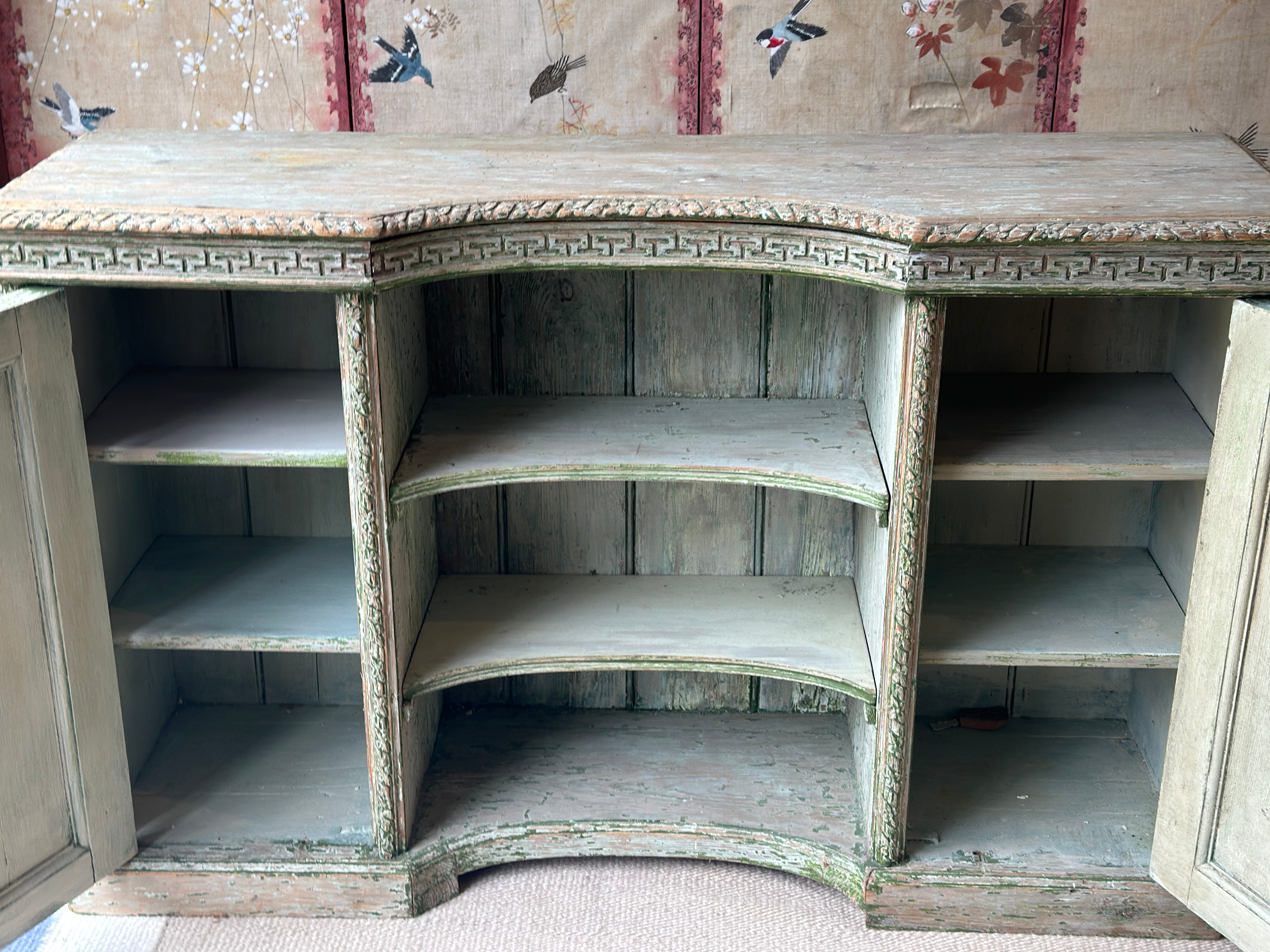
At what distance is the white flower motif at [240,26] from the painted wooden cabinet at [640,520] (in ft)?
0.61

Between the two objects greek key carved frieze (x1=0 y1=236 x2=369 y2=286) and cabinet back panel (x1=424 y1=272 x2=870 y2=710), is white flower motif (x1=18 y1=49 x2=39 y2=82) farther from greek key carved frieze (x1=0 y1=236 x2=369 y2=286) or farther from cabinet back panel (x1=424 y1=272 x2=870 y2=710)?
cabinet back panel (x1=424 y1=272 x2=870 y2=710)

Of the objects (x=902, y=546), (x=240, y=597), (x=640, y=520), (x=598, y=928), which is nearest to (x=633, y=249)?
(x=902, y=546)

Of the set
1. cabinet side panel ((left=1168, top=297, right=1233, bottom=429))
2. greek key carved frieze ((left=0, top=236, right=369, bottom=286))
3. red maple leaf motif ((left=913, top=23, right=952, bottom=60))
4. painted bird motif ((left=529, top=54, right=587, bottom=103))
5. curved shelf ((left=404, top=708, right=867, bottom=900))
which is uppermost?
red maple leaf motif ((left=913, top=23, right=952, bottom=60))

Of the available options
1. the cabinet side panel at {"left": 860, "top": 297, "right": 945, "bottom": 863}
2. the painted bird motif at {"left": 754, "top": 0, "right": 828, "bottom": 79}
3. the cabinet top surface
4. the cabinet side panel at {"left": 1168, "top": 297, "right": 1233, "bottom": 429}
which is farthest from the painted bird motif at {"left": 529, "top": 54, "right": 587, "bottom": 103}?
the cabinet side panel at {"left": 1168, "top": 297, "right": 1233, "bottom": 429}

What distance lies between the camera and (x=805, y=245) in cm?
176

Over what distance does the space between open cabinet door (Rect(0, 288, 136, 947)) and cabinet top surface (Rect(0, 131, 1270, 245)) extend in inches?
8.3

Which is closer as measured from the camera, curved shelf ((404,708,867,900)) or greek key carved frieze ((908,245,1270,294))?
greek key carved frieze ((908,245,1270,294))

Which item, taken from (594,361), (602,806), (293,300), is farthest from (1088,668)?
(293,300)

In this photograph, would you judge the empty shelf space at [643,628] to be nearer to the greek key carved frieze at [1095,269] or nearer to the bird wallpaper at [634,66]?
the greek key carved frieze at [1095,269]

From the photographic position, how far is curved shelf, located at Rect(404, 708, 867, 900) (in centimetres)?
219

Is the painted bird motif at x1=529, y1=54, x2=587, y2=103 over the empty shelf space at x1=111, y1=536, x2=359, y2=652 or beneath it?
over

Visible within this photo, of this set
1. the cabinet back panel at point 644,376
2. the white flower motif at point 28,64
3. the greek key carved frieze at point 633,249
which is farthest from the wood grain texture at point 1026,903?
the white flower motif at point 28,64

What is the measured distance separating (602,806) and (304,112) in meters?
1.34

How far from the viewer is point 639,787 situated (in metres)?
2.29
